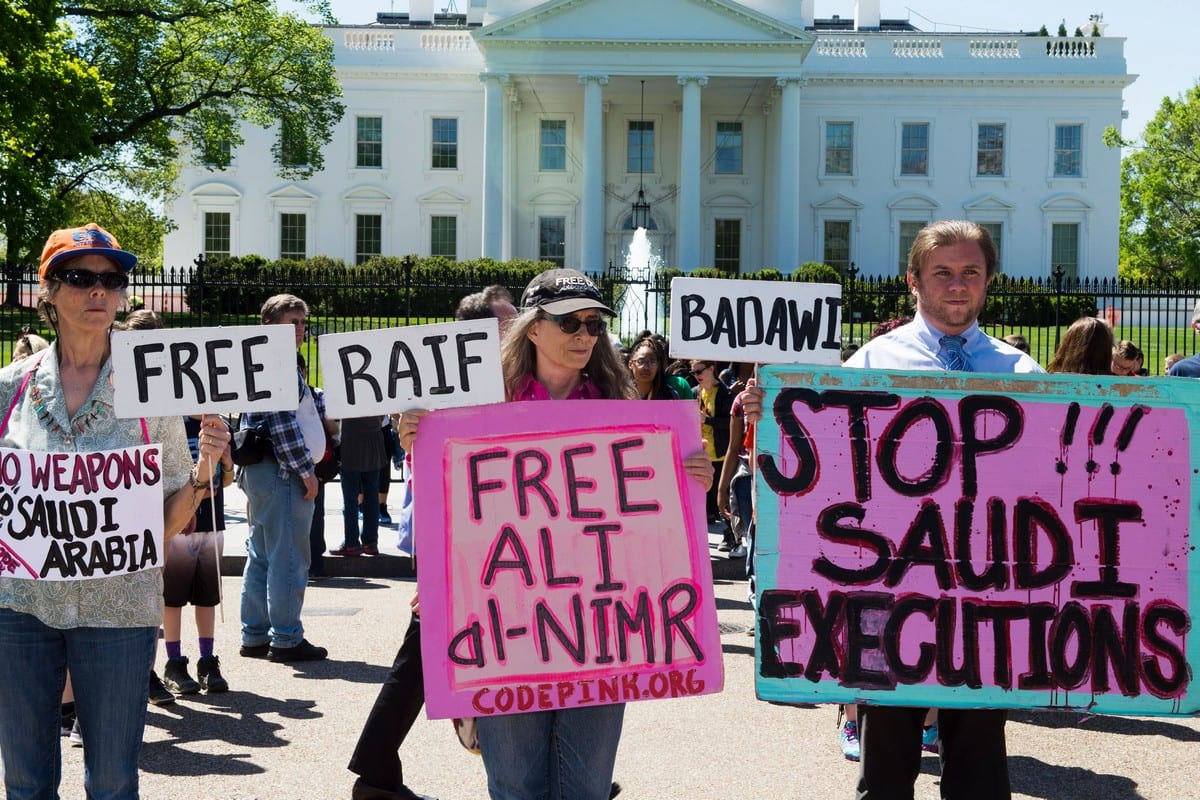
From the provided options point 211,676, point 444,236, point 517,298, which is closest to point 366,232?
point 444,236

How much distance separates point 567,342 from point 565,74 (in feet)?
139

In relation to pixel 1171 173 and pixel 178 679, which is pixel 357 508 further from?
Answer: pixel 1171 173

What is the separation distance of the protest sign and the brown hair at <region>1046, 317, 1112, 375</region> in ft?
9.02

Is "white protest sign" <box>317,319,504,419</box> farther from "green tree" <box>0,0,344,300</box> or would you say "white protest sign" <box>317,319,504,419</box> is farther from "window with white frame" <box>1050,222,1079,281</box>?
"window with white frame" <box>1050,222,1079,281</box>

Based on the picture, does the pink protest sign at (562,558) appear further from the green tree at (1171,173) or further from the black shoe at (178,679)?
the green tree at (1171,173)

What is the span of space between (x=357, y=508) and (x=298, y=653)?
359 centimetres

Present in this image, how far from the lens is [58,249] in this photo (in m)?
3.80

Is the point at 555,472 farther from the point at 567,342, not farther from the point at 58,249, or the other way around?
the point at 58,249

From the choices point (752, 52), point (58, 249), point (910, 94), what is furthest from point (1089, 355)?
point (910, 94)

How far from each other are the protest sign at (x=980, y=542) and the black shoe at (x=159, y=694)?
3812mm

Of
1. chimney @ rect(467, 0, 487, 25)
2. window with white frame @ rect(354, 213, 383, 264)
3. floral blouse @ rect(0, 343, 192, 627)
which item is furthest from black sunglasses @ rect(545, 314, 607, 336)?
chimney @ rect(467, 0, 487, 25)

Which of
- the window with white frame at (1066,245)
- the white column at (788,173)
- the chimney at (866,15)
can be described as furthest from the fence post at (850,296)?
the chimney at (866,15)

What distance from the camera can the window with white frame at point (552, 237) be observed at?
1891 inches

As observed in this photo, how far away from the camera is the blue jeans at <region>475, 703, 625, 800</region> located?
11.7 feet
